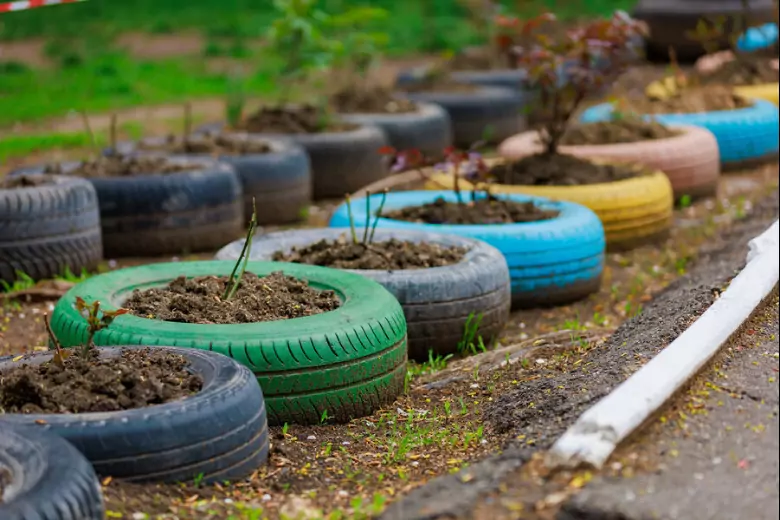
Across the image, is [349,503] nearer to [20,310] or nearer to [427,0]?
[20,310]

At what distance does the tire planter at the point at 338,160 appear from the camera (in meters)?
8.29

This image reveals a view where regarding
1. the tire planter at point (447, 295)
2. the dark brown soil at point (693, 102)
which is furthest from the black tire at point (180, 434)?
the dark brown soil at point (693, 102)

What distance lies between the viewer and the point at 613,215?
6750mm

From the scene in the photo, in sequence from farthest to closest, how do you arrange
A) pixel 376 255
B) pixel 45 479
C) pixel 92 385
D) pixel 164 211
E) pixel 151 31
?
pixel 151 31 < pixel 164 211 < pixel 376 255 < pixel 92 385 < pixel 45 479

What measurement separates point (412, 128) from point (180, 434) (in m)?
6.29

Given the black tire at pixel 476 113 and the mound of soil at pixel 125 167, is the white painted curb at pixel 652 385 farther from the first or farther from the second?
the black tire at pixel 476 113

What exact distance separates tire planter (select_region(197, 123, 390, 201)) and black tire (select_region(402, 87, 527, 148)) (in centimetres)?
236

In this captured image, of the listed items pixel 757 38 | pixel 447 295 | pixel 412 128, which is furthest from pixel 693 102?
pixel 447 295

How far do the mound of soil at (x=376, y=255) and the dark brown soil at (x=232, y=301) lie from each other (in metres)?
0.53

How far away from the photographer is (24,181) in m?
6.18

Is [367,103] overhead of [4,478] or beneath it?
beneath

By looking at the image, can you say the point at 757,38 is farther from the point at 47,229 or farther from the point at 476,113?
the point at 47,229

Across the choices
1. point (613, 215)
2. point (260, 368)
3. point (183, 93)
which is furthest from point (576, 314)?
point (183, 93)

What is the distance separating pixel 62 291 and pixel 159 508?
9.34 feet
